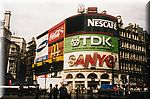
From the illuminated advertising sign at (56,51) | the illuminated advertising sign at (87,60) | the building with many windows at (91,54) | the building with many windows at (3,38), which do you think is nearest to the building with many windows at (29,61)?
the illuminated advertising sign at (56,51)

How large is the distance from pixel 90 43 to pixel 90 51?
0.52m

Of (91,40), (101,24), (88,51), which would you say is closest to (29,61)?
(88,51)

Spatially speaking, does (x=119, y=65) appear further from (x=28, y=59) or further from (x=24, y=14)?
(x=24, y=14)

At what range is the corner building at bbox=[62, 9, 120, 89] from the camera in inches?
677

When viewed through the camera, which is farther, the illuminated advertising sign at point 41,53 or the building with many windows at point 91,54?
the building with many windows at point 91,54

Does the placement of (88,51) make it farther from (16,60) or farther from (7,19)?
(7,19)

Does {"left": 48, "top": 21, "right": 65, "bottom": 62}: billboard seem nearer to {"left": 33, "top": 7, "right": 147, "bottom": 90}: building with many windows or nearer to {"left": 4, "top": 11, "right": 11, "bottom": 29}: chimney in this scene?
{"left": 33, "top": 7, "right": 147, "bottom": 90}: building with many windows

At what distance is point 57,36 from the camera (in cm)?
A: 1684

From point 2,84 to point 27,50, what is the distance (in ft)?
16.7

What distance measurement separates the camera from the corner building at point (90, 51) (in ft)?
56.4

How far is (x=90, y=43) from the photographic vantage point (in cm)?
1823

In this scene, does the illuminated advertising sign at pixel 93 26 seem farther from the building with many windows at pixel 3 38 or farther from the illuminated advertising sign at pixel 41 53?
the building with many windows at pixel 3 38

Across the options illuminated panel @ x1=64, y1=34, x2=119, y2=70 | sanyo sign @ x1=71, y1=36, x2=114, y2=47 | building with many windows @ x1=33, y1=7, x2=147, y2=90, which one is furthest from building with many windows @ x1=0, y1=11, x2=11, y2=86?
sanyo sign @ x1=71, y1=36, x2=114, y2=47

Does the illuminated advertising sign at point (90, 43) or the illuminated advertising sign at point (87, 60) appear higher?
the illuminated advertising sign at point (90, 43)
